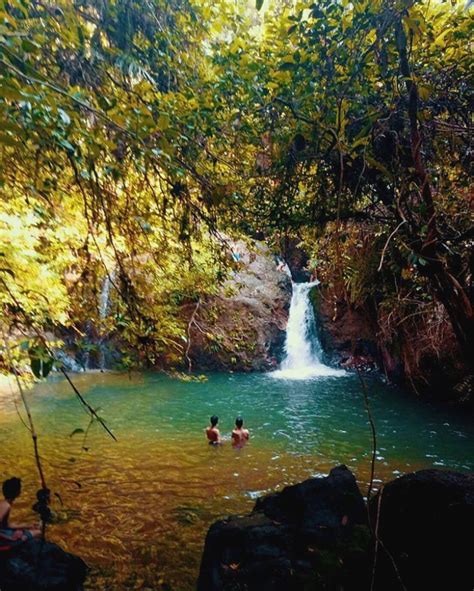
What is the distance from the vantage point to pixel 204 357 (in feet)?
61.9

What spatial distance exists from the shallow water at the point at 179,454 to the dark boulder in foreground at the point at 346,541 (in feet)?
2.81

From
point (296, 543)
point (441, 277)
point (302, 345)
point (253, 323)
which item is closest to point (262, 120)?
point (441, 277)

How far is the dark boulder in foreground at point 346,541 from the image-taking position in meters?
3.29

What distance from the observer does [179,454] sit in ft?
28.5

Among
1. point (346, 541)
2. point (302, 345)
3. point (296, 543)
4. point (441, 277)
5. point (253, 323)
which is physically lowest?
point (296, 543)

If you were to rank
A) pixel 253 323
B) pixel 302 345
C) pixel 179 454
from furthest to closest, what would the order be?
pixel 302 345 → pixel 253 323 → pixel 179 454

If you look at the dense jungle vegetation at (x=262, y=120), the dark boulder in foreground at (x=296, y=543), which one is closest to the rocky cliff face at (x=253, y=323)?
the dark boulder in foreground at (x=296, y=543)

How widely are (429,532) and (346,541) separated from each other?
752 mm

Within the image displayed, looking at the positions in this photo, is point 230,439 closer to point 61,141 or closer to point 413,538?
point 413,538

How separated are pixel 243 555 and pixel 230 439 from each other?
5518 mm

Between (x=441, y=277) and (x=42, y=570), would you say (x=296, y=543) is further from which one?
(x=441, y=277)

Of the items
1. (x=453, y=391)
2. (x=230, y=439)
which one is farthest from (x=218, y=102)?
(x=453, y=391)

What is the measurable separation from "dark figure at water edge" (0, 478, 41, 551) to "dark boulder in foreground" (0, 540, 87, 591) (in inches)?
6.6

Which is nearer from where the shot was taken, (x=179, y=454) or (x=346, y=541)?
(x=346, y=541)
